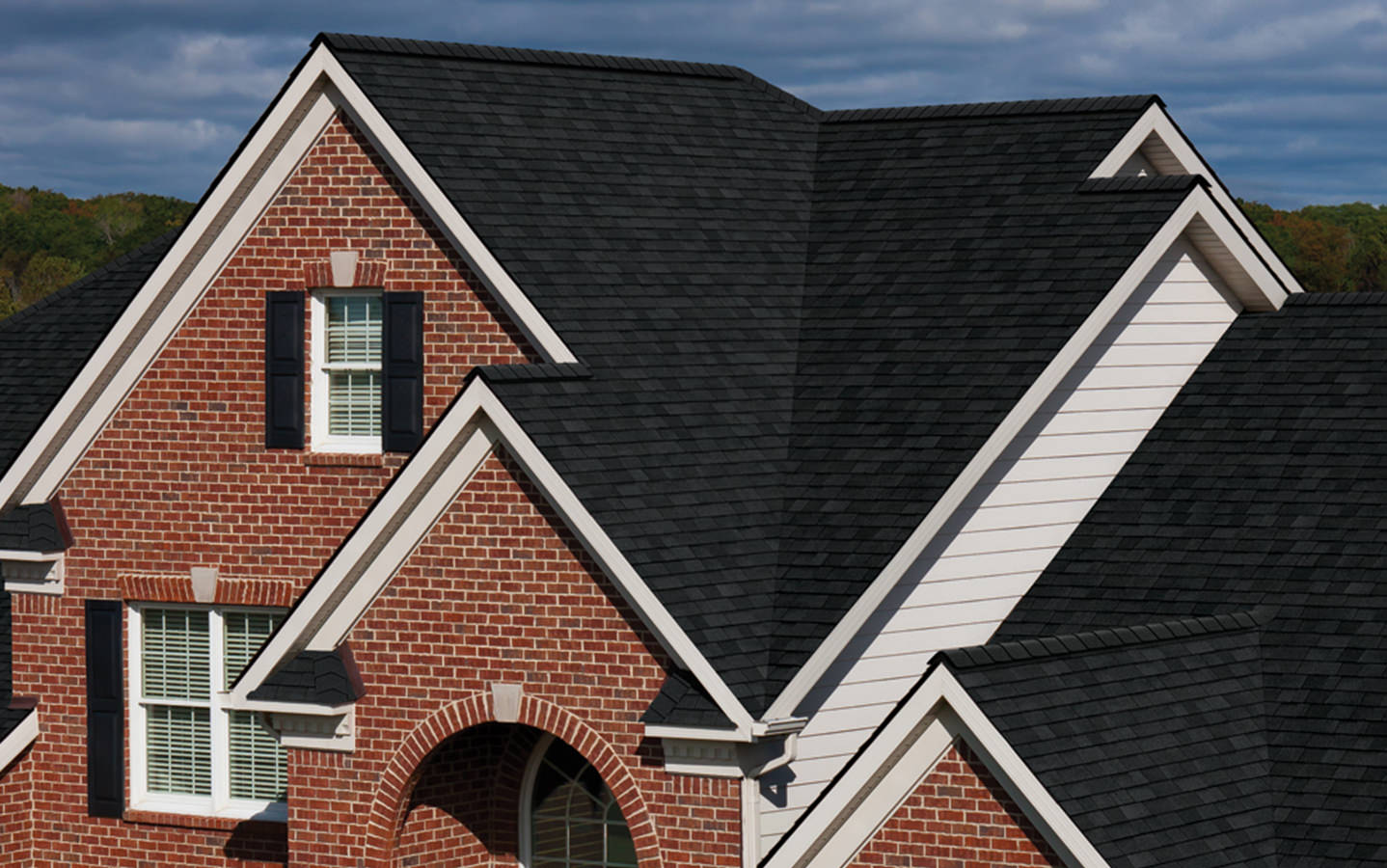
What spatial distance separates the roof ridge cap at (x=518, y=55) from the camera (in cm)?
2062

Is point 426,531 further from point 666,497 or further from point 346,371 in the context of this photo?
point 346,371

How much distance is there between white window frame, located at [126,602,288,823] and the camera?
68.3 feet

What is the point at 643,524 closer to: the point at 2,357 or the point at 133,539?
the point at 133,539

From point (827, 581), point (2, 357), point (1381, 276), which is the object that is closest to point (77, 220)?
point (1381, 276)

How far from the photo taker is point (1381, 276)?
115438 mm

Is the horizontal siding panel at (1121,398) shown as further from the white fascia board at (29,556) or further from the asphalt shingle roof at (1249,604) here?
the white fascia board at (29,556)

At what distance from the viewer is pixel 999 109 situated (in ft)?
76.7

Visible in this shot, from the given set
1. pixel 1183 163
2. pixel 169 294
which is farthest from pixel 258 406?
pixel 1183 163

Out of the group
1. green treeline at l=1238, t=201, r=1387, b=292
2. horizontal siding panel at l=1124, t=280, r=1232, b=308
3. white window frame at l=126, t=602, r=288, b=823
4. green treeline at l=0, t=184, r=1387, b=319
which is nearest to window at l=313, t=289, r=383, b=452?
white window frame at l=126, t=602, r=288, b=823

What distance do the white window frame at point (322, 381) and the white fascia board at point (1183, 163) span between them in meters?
7.77

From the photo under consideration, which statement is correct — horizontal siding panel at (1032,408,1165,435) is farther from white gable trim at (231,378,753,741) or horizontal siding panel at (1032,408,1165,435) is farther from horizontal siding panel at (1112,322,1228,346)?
white gable trim at (231,378,753,741)

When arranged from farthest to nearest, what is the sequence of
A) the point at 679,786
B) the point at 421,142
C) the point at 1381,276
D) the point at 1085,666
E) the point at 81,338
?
the point at 1381,276
the point at 81,338
the point at 421,142
the point at 679,786
the point at 1085,666

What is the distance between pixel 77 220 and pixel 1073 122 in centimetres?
12797

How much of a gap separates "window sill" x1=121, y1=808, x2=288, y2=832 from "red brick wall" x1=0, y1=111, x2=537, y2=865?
0.10 ft
